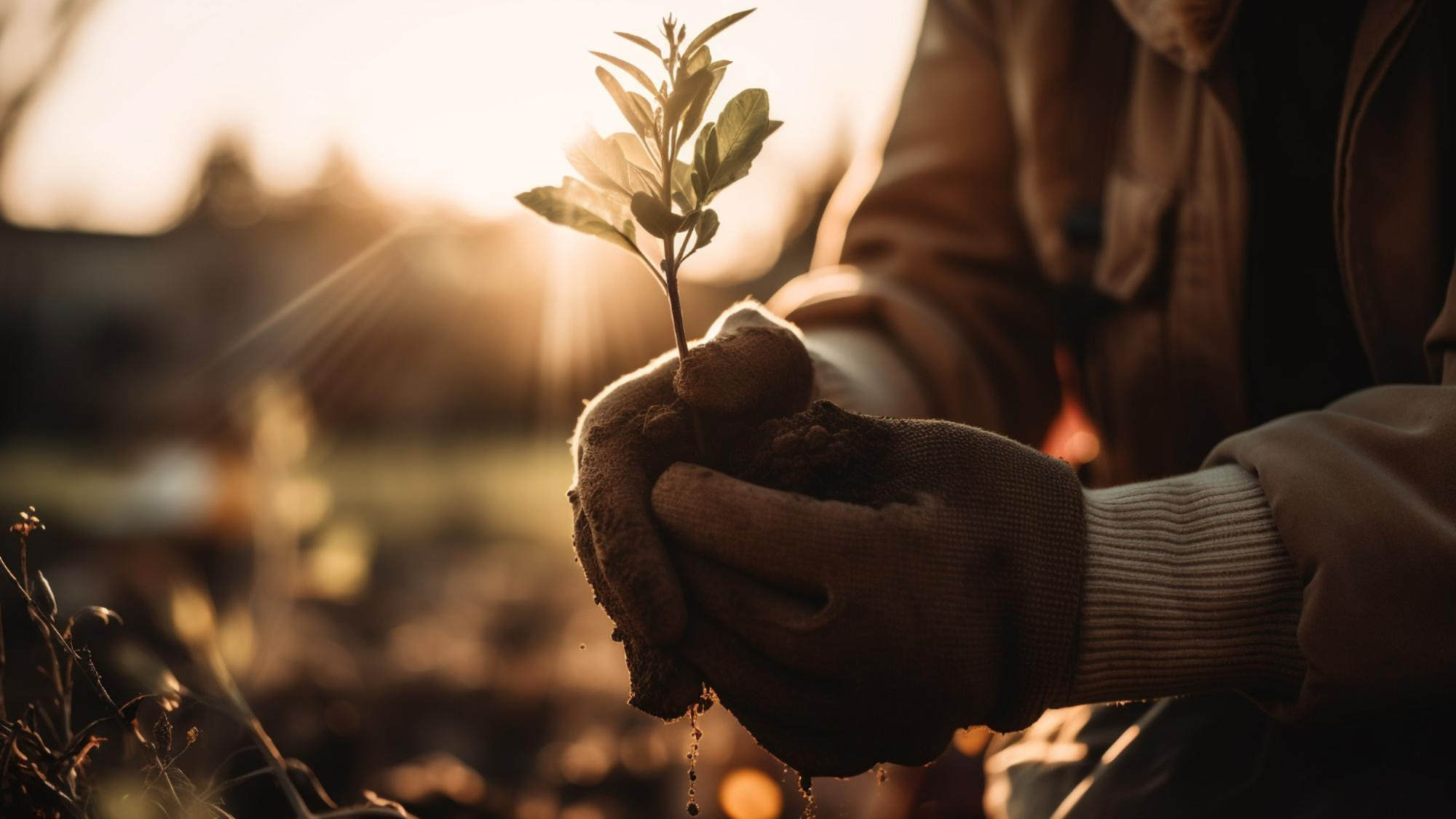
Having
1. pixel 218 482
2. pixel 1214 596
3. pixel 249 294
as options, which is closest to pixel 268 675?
pixel 1214 596

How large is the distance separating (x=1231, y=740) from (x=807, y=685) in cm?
83

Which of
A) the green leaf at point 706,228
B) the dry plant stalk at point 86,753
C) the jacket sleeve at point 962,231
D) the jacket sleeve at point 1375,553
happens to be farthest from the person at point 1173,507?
the dry plant stalk at point 86,753

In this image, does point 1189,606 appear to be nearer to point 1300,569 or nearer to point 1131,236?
point 1300,569

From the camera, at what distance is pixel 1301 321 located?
5.70 ft

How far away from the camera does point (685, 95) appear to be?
101cm

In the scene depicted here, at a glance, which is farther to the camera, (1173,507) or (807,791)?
(1173,507)

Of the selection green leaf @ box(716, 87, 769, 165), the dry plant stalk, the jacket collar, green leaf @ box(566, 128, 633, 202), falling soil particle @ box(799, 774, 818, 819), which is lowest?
falling soil particle @ box(799, 774, 818, 819)

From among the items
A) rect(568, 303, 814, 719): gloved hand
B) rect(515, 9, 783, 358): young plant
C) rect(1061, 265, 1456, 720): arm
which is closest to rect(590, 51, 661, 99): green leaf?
rect(515, 9, 783, 358): young plant

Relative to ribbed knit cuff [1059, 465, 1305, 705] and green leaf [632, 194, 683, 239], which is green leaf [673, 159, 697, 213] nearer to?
green leaf [632, 194, 683, 239]

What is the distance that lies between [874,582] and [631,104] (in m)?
0.66

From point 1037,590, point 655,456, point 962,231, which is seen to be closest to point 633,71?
point 655,456

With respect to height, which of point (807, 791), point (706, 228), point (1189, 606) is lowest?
point (807, 791)

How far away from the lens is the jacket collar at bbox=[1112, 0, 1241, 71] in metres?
1.57

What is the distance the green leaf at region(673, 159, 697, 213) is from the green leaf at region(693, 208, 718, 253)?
22mm
